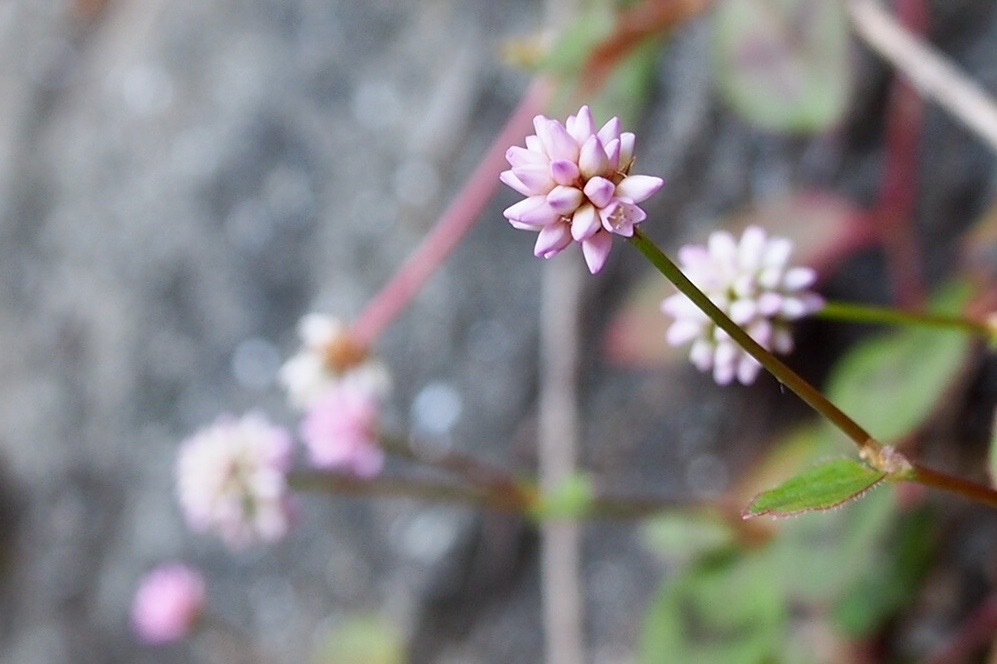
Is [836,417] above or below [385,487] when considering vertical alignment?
below

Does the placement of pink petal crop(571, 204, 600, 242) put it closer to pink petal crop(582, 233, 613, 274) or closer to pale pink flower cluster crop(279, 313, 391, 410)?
pink petal crop(582, 233, 613, 274)

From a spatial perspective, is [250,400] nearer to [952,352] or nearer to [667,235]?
[667,235]

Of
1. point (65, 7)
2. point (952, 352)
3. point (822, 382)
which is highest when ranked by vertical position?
point (65, 7)

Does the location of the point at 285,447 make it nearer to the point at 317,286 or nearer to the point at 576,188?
the point at 317,286

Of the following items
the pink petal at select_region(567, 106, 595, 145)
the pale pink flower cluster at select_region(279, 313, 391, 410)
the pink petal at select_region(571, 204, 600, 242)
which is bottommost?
the pink petal at select_region(571, 204, 600, 242)

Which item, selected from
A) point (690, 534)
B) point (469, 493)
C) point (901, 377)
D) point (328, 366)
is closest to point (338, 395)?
point (328, 366)

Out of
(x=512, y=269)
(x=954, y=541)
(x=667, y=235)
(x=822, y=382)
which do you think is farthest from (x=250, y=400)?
(x=954, y=541)

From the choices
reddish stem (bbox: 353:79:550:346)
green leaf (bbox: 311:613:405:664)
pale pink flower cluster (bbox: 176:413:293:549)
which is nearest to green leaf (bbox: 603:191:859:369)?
reddish stem (bbox: 353:79:550:346)
